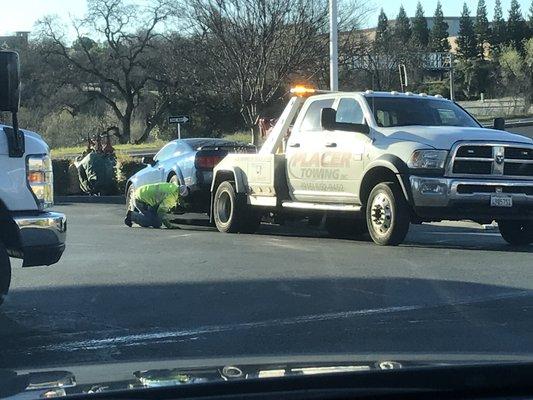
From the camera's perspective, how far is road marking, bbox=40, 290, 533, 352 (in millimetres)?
6141

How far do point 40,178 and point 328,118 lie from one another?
17.9ft

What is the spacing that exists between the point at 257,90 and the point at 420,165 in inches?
546

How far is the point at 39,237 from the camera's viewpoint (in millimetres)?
7051

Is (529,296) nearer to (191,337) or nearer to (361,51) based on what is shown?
(191,337)

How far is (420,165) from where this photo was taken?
10.8 meters

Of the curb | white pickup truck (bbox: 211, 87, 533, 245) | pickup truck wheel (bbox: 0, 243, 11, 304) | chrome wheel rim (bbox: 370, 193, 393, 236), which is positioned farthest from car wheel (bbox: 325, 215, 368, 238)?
the curb

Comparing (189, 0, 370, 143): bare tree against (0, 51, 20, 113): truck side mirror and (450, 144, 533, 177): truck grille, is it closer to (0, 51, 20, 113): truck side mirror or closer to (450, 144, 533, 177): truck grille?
(450, 144, 533, 177): truck grille

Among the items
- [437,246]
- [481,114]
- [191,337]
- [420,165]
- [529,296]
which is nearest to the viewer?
[191,337]

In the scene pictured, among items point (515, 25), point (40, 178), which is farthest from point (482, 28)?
point (40, 178)

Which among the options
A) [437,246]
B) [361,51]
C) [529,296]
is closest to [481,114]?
[361,51]

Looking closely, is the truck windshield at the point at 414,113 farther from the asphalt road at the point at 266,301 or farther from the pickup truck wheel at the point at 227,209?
the pickup truck wheel at the point at 227,209

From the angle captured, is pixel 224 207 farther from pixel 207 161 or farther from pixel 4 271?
pixel 4 271

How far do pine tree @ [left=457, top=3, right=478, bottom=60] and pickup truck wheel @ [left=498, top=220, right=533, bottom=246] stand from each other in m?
79.9

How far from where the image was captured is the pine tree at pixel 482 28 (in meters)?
90.8
